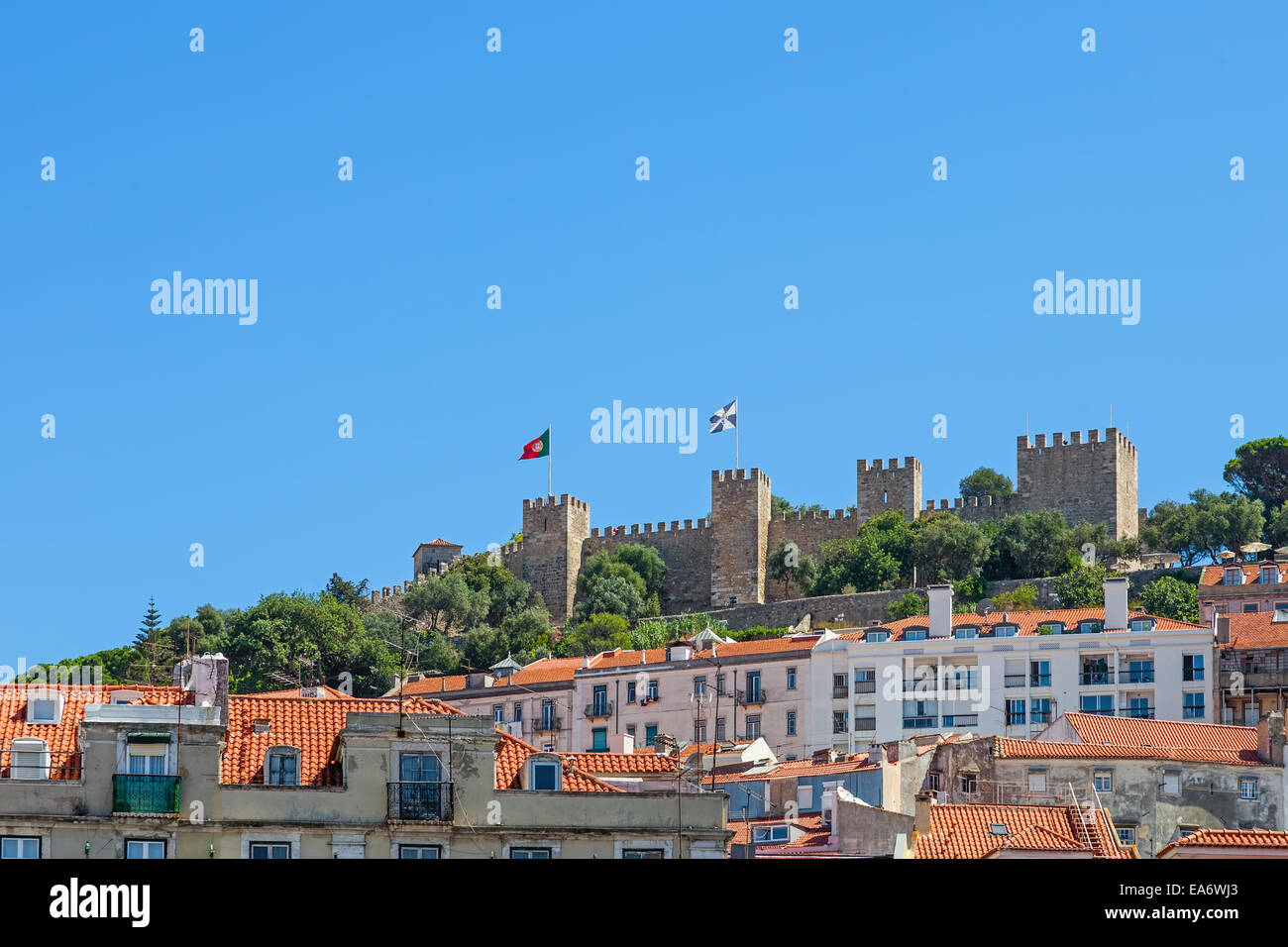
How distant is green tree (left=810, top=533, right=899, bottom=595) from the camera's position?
10006 cm

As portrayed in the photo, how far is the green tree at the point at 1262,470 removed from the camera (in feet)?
366

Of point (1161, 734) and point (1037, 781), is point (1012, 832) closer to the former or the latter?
point (1037, 781)

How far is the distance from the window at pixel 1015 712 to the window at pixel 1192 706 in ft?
14.5

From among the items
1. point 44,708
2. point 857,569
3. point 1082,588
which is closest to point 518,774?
point 44,708

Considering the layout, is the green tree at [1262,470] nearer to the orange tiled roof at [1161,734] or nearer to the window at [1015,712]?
the window at [1015,712]

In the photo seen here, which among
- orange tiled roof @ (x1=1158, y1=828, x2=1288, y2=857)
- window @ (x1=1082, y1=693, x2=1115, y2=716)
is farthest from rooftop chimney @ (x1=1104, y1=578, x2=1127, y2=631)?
orange tiled roof @ (x1=1158, y1=828, x2=1288, y2=857)

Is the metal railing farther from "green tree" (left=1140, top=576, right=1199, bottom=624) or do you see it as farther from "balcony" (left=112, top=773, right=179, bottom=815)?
"green tree" (left=1140, top=576, right=1199, bottom=624)

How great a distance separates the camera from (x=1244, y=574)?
272ft

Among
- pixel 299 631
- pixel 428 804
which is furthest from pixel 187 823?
pixel 299 631

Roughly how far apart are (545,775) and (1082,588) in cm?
5975

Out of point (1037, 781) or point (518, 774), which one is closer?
point (518, 774)

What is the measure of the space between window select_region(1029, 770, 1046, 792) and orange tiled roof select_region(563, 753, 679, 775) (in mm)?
12068

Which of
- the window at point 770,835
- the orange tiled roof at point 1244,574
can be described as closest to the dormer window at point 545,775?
the window at point 770,835

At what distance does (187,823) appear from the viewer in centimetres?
3019
